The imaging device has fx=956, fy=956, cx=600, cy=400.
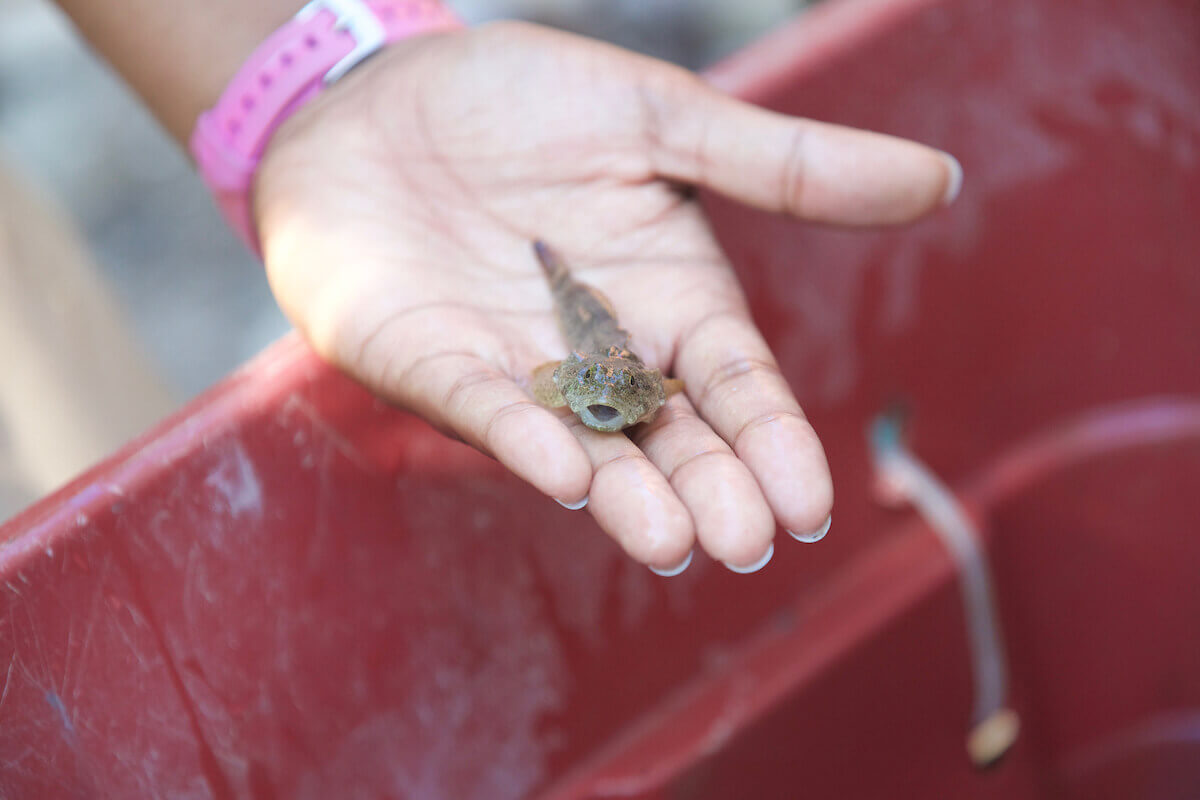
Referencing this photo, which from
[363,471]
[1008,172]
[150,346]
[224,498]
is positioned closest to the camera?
[224,498]

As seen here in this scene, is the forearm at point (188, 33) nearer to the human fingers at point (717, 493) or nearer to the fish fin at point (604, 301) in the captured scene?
the fish fin at point (604, 301)

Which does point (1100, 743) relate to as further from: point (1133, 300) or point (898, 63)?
point (898, 63)

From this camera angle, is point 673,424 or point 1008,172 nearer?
point 673,424

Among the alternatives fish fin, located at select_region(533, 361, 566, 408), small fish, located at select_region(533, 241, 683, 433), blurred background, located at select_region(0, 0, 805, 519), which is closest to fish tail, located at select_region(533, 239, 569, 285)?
small fish, located at select_region(533, 241, 683, 433)

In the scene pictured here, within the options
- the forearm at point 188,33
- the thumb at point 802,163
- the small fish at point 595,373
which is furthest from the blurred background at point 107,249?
the thumb at point 802,163

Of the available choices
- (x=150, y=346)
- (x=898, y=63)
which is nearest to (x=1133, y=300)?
(x=898, y=63)

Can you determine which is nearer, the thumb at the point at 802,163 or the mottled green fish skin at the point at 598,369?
the mottled green fish skin at the point at 598,369

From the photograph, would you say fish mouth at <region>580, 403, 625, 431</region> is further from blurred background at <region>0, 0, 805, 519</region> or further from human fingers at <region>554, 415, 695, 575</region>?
blurred background at <region>0, 0, 805, 519</region>

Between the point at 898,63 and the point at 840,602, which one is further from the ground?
the point at 898,63
